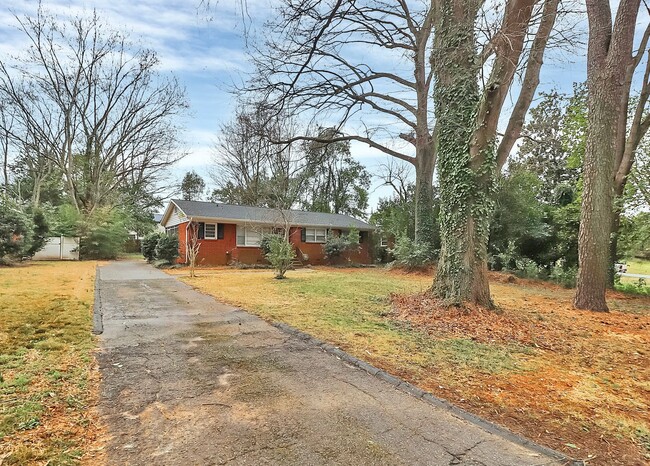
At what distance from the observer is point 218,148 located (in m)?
26.2

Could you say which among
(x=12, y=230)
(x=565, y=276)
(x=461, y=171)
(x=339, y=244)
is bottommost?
(x=565, y=276)

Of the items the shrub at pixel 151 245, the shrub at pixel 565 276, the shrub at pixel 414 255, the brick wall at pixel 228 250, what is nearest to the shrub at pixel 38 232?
the shrub at pixel 151 245

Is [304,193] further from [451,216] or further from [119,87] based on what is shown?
[451,216]

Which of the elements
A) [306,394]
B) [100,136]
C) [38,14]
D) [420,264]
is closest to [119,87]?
[100,136]

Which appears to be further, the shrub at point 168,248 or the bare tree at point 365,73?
the shrub at point 168,248

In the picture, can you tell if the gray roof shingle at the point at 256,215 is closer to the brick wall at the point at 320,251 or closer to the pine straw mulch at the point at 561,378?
the brick wall at the point at 320,251

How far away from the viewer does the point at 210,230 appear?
17391 mm

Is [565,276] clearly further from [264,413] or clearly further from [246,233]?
[246,233]

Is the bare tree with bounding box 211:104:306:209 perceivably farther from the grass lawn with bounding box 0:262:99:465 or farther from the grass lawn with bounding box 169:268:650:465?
the grass lawn with bounding box 0:262:99:465

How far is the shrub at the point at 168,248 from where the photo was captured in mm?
16469

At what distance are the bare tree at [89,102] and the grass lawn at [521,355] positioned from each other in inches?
810

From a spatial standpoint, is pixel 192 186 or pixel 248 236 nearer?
pixel 248 236

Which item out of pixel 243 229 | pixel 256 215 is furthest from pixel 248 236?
pixel 256 215

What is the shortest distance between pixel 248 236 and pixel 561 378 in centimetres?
1642
